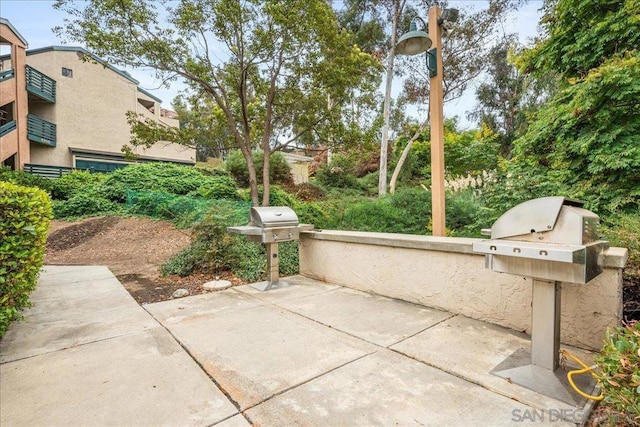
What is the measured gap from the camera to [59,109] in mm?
15062

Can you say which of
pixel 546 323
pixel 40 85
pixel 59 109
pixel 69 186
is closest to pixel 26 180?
pixel 69 186

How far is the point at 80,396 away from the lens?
6.02 feet

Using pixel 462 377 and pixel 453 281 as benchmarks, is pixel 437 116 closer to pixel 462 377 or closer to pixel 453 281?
pixel 453 281

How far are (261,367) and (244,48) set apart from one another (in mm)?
7461

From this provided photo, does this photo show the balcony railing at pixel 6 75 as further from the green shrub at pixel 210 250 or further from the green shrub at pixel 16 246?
the green shrub at pixel 16 246

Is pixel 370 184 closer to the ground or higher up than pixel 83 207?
higher up

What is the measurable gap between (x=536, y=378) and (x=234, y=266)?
4.10 metres

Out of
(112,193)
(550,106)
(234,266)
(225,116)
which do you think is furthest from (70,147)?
(550,106)

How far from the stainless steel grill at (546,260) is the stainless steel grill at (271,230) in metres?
2.55

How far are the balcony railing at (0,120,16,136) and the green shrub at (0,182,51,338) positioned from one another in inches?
539

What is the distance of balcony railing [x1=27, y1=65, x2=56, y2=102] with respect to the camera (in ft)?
43.9

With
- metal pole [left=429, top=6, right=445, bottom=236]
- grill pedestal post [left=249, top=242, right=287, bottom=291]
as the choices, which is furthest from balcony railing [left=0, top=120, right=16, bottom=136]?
metal pole [left=429, top=6, right=445, bottom=236]

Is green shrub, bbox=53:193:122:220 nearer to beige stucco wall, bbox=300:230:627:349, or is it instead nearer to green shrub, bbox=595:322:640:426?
beige stucco wall, bbox=300:230:627:349

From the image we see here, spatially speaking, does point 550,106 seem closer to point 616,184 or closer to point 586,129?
point 586,129
